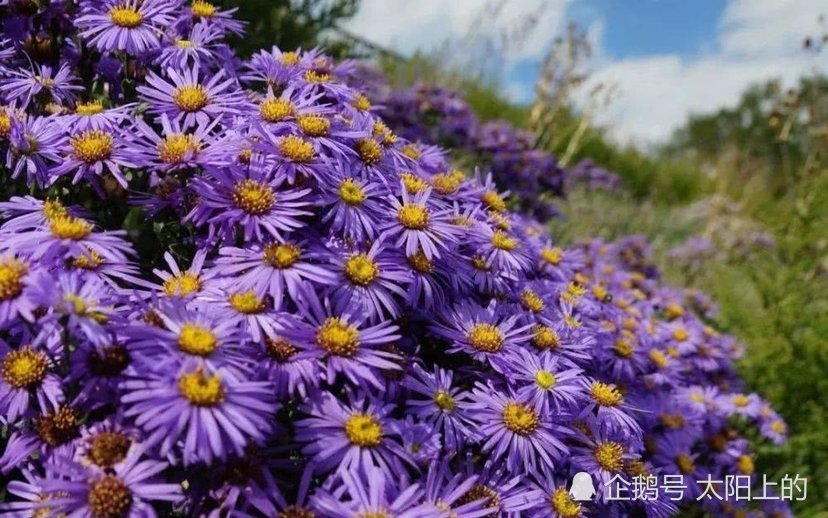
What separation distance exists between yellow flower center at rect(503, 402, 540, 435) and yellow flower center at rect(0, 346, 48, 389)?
2.76 ft

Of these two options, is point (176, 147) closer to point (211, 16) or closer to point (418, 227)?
point (418, 227)

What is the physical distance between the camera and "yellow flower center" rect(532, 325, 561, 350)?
64.1 inches

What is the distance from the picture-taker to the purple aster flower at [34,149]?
1.51m

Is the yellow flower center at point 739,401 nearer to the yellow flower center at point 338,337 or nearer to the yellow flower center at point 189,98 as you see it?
the yellow flower center at point 338,337

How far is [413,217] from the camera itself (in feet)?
5.02

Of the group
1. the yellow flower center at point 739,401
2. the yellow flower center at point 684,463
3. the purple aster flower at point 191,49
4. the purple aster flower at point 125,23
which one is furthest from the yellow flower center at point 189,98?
the yellow flower center at point 739,401

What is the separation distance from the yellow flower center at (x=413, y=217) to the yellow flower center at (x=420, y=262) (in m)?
0.06

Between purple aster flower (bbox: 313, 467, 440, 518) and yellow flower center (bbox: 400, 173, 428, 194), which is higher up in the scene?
yellow flower center (bbox: 400, 173, 428, 194)

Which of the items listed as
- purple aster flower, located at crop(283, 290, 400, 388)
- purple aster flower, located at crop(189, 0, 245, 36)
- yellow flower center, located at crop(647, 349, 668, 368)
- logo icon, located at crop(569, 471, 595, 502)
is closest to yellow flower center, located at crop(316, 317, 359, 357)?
purple aster flower, located at crop(283, 290, 400, 388)

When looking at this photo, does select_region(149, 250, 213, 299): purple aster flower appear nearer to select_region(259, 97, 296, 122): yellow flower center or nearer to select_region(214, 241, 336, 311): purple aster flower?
select_region(214, 241, 336, 311): purple aster flower

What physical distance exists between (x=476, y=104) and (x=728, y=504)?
8.86 meters

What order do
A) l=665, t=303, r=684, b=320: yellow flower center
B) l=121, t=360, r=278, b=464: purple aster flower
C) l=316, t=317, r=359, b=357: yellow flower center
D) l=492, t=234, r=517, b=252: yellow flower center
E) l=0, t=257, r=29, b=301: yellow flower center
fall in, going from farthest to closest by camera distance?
l=665, t=303, r=684, b=320: yellow flower center < l=492, t=234, r=517, b=252: yellow flower center < l=316, t=317, r=359, b=357: yellow flower center < l=0, t=257, r=29, b=301: yellow flower center < l=121, t=360, r=278, b=464: purple aster flower

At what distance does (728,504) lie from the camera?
245cm

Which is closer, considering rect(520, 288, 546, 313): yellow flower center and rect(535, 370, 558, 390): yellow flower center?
rect(535, 370, 558, 390): yellow flower center
